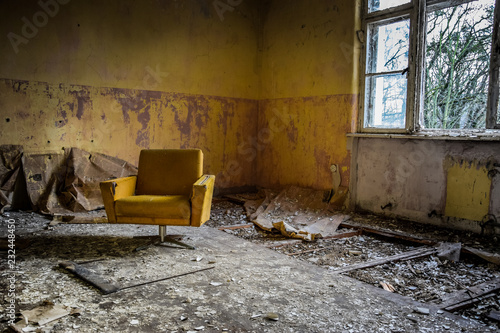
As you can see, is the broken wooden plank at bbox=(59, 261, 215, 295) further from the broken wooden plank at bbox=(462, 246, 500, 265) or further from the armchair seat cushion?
the broken wooden plank at bbox=(462, 246, 500, 265)

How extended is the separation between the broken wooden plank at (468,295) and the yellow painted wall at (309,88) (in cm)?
261

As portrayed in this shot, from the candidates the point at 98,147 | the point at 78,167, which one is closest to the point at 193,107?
the point at 98,147

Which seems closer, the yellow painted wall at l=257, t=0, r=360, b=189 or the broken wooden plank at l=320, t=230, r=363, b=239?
the broken wooden plank at l=320, t=230, r=363, b=239

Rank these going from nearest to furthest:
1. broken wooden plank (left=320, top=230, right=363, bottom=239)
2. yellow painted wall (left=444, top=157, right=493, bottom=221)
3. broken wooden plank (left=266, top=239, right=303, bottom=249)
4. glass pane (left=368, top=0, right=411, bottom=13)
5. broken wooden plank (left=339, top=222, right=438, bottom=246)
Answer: broken wooden plank (left=266, top=239, right=303, bottom=249), broken wooden plank (left=339, top=222, right=438, bottom=246), yellow painted wall (left=444, top=157, right=493, bottom=221), broken wooden plank (left=320, top=230, right=363, bottom=239), glass pane (left=368, top=0, right=411, bottom=13)

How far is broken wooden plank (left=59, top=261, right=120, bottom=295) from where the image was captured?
8.36 ft

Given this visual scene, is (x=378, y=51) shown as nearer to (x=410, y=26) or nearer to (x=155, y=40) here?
(x=410, y=26)

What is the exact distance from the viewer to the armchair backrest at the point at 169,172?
3.84m

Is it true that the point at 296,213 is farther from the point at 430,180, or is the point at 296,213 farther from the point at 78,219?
the point at 78,219

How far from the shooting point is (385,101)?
4.94 m

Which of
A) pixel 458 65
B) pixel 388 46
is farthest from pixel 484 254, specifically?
pixel 388 46

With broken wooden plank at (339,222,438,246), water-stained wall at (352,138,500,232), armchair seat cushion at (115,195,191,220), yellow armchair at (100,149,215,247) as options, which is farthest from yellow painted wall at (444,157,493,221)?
armchair seat cushion at (115,195,191,220)

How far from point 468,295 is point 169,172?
2.72m

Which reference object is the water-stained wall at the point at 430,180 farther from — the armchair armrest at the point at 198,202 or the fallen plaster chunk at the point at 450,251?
the armchair armrest at the point at 198,202

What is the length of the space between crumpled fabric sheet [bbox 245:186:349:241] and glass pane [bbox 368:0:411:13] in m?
2.50
